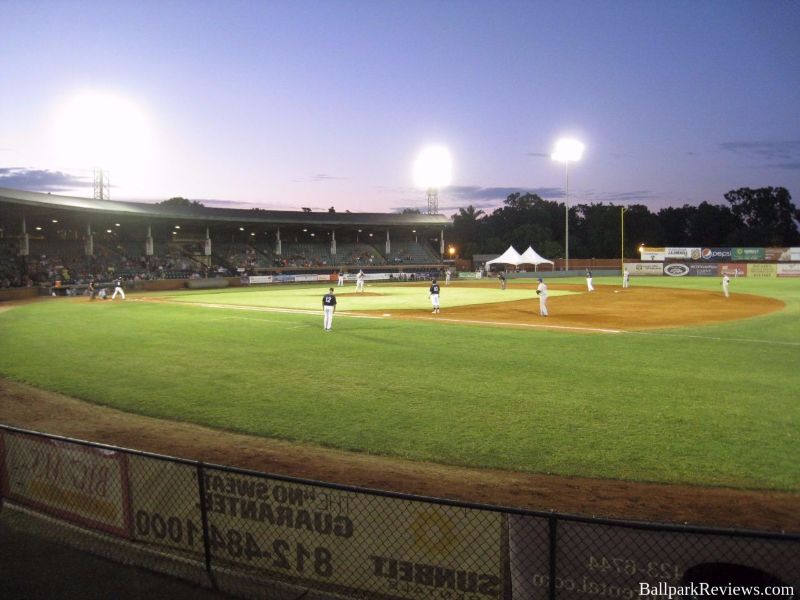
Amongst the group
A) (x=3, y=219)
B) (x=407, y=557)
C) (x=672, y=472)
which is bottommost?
(x=672, y=472)

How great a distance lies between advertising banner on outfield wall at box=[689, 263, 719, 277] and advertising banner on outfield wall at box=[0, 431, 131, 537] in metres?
79.1

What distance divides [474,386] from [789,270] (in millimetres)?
72612

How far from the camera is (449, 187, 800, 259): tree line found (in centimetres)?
11319

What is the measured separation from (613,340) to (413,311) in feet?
44.4

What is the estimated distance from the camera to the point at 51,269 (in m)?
55.3

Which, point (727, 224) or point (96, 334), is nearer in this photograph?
point (96, 334)

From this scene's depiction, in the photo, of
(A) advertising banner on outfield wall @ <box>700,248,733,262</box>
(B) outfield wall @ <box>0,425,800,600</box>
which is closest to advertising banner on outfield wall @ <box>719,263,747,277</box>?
(A) advertising banner on outfield wall @ <box>700,248,733,262</box>

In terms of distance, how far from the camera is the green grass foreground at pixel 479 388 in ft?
31.3

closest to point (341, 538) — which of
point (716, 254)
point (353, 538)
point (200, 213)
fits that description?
point (353, 538)

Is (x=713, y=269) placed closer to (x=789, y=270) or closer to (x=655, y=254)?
(x=655, y=254)

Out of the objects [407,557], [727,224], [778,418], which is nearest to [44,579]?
[407,557]

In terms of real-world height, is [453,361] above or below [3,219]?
below

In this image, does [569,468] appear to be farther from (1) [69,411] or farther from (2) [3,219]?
(2) [3,219]

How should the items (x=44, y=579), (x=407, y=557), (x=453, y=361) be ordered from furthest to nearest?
(x=453, y=361), (x=44, y=579), (x=407, y=557)
